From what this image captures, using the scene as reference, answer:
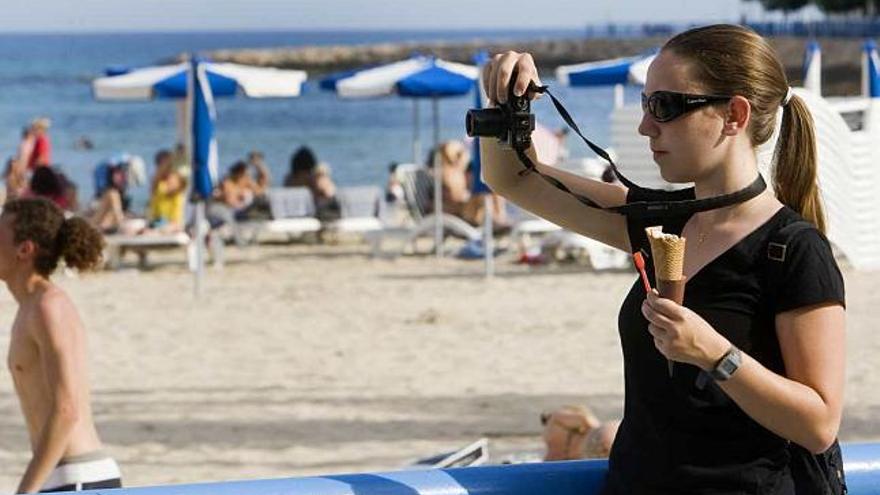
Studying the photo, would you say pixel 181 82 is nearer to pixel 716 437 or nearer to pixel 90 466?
pixel 90 466

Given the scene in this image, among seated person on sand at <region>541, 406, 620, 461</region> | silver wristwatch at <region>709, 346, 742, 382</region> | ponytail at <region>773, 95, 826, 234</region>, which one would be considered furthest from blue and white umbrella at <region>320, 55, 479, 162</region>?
silver wristwatch at <region>709, 346, 742, 382</region>

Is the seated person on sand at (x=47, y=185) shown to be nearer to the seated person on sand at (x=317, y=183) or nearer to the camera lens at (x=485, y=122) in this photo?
the seated person on sand at (x=317, y=183)

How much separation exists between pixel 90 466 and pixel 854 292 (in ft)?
29.8

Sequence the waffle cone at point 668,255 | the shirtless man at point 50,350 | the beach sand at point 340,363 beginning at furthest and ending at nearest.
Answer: the beach sand at point 340,363
the shirtless man at point 50,350
the waffle cone at point 668,255

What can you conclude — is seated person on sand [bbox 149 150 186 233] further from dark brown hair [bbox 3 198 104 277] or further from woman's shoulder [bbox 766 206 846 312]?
woman's shoulder [bbox 766 206 846 312]

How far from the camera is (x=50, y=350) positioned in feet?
12.8

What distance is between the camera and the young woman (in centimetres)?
199

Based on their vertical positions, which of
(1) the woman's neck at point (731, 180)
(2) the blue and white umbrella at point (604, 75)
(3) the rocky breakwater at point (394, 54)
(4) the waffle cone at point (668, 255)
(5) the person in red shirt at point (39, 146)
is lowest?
(3) the rocky breakwater at point (394, 54)

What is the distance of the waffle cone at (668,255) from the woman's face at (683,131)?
0.25 m

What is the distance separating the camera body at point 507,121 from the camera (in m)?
2.28

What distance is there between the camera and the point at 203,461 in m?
7.19

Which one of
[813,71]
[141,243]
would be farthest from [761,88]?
[141,243]

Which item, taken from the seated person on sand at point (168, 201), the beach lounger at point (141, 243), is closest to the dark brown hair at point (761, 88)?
the beach lounger at point (141, 243)

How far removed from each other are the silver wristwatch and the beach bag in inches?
5.4
